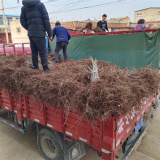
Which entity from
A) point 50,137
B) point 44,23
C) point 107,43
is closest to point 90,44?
point 107,43

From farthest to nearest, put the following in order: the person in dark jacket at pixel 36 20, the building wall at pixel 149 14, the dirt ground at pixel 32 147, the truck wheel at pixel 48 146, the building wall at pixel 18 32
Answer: the building wall at pixel 149 14 → the building wall at pixel 18 32 → the person in dark jacket at pixel 36 20 → the dirt ground at pixel 32 147 → the truck wheel at pixel 48 146

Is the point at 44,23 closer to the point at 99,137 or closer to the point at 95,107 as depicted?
the point at 95,107

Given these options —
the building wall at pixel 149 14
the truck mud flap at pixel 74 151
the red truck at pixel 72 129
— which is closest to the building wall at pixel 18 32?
the red truck at pixel 72 129

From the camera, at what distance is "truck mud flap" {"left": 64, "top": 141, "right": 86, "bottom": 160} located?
2.57 meters

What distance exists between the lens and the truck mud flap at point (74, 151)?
101 inches

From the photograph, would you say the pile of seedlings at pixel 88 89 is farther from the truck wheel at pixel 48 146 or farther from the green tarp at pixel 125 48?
the green tarp at pixel 125 48

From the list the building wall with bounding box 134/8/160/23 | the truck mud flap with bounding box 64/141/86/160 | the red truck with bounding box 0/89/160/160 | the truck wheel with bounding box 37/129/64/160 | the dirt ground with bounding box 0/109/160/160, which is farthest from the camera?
the building wall with bounding box 134/8/160/23

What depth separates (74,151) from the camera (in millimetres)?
2645

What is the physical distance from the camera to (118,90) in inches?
74.9

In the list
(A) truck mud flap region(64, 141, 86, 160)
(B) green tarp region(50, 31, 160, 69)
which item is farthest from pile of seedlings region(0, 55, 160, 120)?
(B) green tarp region(50, 31, 160, 69)

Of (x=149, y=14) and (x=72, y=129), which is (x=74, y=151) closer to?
(x=72, y=129)

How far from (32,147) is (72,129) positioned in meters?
1.80

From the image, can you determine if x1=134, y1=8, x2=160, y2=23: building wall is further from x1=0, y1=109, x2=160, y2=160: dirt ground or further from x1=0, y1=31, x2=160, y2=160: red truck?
x1=0, y1=31, x2=160, y2=160: red truck

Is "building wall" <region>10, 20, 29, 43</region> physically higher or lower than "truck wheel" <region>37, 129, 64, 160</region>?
higher
